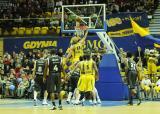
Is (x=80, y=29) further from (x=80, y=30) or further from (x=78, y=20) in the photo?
(x=78, y=20)

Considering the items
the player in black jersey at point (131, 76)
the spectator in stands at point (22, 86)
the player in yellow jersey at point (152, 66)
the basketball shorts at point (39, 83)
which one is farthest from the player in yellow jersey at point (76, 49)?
the player in yellow jersey at point (152, 66)

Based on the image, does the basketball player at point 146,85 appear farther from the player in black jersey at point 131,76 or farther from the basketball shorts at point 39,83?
the basketball shorts at point 39,83

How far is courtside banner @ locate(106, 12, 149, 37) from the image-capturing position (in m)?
28.4

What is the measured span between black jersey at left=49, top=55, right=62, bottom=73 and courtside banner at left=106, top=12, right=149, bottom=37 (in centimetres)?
1046

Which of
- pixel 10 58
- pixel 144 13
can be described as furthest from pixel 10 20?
pixel 144 13

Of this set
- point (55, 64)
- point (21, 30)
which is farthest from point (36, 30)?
point (55, 64)

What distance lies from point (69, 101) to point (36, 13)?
1374cm

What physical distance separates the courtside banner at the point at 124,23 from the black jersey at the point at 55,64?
1046cm

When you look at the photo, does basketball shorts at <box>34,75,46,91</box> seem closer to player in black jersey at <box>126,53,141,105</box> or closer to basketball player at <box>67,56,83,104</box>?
basketball player at <box>67,56,83,104</box>

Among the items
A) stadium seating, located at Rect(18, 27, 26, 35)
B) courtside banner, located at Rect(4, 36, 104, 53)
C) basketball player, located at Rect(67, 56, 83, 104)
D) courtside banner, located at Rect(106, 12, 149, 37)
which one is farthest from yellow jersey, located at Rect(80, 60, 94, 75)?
stadium seating, located at Rect(18, 27, 26, 35)

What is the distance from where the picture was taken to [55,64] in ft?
59.5

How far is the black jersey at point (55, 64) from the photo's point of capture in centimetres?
1809

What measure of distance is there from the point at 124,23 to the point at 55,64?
11208 millimetres

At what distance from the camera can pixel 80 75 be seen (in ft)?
65.2
